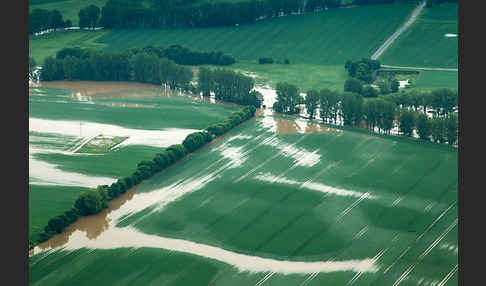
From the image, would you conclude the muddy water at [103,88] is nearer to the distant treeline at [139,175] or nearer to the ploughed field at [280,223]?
the distant treeline at [139,175]

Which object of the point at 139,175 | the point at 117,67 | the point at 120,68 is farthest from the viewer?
the point at 117,67

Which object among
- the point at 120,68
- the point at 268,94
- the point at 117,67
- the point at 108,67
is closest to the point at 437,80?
the point at 268,94

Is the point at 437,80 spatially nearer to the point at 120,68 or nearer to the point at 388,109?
the point at 388,109

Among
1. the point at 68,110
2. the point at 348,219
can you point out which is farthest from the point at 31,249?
the point at 68,110

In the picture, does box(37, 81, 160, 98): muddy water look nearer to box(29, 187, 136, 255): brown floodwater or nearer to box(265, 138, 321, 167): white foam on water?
box(265, 138, 321, 167): white foam on water

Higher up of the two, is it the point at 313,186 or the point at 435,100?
the point at 435,100

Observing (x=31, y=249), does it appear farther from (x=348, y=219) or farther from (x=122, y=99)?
(x=122, y=99)
